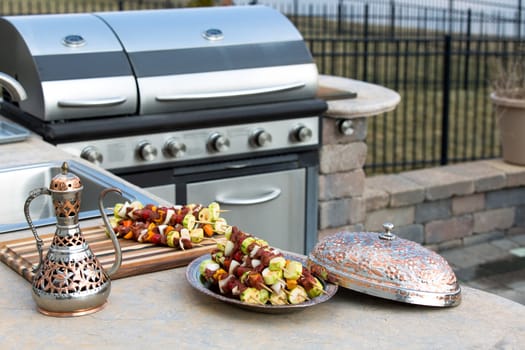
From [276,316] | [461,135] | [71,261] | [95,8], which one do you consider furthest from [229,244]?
[95,8]

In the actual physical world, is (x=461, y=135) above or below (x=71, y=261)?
below

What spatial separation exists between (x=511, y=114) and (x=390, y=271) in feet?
16.3

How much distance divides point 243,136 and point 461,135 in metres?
6.46

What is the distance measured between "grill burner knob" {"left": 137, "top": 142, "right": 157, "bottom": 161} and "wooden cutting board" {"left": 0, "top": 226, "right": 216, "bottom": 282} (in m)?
1.72

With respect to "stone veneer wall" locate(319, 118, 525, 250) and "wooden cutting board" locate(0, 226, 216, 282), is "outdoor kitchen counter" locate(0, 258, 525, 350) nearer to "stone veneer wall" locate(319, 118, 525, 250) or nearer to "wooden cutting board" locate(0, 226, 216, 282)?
"wooden cutting board" locate(0, 226, 216, 282)

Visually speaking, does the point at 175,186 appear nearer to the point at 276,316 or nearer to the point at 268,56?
the point at 268,56

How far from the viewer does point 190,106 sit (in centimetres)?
415

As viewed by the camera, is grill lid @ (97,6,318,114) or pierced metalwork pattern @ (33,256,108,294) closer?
pierced metalwork pattern @ (33,256,108,294)

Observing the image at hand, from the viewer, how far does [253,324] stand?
1.79 metres

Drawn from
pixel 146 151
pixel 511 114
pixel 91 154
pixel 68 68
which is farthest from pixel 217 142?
pixel 511 114

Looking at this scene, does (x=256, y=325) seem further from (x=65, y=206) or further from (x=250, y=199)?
(x=250, y=199)

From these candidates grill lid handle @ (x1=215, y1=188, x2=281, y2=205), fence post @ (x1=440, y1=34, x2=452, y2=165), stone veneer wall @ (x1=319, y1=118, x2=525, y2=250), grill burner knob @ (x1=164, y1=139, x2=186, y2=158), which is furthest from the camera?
fence post @ (x1=440, y1=34, x2=452, y2=165)

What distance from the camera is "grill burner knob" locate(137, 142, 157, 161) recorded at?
404 cm

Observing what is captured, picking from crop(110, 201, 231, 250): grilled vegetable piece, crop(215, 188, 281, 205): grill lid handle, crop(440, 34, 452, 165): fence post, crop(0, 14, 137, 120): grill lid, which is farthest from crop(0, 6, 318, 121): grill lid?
crop(440, 34, 452, 165): fence post
